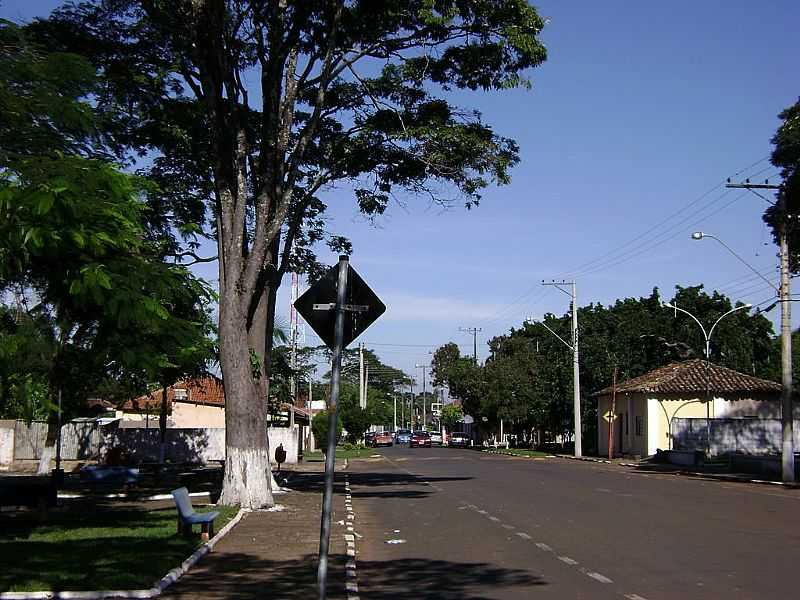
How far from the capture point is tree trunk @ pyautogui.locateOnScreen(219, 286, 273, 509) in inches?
835

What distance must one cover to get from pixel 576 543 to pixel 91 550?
712 cm

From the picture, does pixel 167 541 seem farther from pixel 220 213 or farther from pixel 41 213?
pixel 220 213

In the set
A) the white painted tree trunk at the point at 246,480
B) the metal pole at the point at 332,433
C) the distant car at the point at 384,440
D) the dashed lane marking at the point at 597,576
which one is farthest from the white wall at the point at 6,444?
the distant car at the point at 384,440

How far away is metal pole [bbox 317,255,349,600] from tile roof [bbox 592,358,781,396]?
4866 cm

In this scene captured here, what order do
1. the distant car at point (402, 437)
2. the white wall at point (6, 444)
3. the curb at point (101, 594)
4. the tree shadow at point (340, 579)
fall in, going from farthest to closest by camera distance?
the distant car at point (402, 437)
the white wall at point (6, 444)
the tree shadow at point (340, 579)
the curb at point (101, 594)

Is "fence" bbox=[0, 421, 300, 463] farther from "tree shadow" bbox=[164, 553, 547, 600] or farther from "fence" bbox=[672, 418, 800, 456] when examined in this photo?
"tree shadow" bbox=[164, 553, 547, 600]

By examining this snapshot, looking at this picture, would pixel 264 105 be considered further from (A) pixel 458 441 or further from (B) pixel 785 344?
(A) pixel 458 441

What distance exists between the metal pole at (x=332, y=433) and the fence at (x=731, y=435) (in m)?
42.5

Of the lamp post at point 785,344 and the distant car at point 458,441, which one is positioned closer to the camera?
the lamp post at point 785,344

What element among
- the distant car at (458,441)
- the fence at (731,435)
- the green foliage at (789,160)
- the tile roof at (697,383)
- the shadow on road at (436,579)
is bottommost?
the distant car at (458,441)

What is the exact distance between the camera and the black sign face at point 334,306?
9.03 metres

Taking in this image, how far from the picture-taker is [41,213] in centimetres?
1050

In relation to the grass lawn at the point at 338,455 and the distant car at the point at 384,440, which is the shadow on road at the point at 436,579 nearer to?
the grass lawn at the point at 338,455

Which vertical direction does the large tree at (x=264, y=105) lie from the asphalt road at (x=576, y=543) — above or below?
above
